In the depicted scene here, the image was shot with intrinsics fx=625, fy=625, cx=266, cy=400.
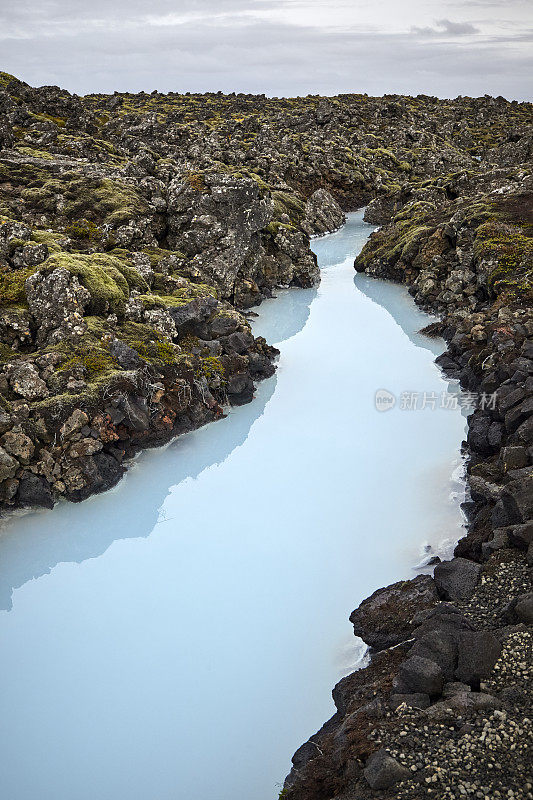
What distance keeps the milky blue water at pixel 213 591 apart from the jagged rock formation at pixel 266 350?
1.09 meters

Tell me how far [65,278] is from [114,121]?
63.2m

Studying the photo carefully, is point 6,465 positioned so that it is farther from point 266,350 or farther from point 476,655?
point 266,350

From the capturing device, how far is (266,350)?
28.8 metres

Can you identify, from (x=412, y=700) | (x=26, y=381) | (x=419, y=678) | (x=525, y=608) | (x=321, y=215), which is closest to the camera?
(x=412, y=700)

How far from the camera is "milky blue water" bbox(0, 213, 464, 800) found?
11.3 meters

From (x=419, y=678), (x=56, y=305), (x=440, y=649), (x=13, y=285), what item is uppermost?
(x=13, y=285)

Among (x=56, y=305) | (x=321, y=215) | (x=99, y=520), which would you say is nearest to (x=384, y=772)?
(x=99, y=520)

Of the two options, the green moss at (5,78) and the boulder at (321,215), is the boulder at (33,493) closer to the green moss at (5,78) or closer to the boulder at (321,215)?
the green moss at (5,78)

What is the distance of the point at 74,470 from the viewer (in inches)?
734

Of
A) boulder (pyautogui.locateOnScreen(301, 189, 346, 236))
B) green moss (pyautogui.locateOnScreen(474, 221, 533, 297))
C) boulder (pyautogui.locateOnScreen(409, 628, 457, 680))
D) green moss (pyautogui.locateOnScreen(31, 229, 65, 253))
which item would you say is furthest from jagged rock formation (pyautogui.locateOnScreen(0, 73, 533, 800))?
green moss (pyautogui.locateOnScreen(31, 229, 65, 253))

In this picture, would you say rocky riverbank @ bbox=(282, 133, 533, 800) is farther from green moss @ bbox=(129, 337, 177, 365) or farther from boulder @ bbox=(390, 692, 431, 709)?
green moss @ bbox=(129, 337, 177, 365)

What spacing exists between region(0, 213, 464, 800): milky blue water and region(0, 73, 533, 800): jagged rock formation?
109 cm

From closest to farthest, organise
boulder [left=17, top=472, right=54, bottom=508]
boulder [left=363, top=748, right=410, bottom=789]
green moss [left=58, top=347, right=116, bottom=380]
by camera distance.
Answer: boulder [left=363, top=748, right=410, bottom=789] → boulder [left=17, top=472, right=54, bottom=508] → green moss [left=58, top=347, right=116, bottom=380]

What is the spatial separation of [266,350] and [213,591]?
15.5 meters
